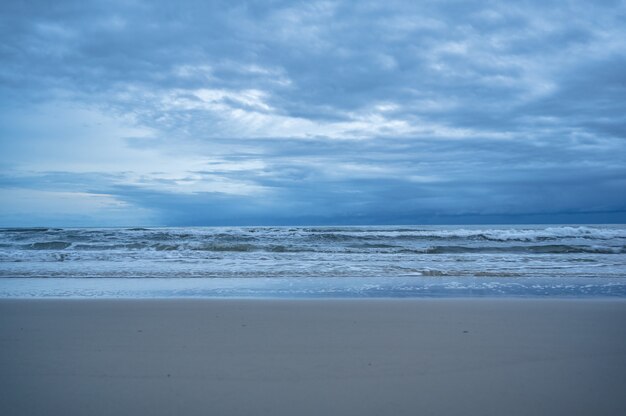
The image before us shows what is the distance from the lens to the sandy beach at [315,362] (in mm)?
3297

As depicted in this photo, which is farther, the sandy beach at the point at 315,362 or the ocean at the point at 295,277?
the ocean at the point at 295,277

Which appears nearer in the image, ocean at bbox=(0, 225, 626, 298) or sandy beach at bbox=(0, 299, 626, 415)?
sandy beach at bbox=(0, 299, 626, 415)

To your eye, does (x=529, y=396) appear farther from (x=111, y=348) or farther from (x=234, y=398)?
(x=111, y=348)

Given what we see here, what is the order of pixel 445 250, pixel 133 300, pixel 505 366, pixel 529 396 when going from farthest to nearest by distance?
pixel 445 250 < pixel 133 300 < pixel 505 366 < pixel 529 396

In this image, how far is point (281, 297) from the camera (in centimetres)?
845

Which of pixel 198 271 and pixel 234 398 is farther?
pixel 198 271

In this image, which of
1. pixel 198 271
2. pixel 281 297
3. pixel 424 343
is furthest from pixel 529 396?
pixel 198 271

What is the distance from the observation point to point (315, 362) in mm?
4207

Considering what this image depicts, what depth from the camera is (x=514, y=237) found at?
2989 centimetres

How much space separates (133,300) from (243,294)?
Answer: 2.11 meters

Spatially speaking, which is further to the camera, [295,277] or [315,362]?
[295,277]

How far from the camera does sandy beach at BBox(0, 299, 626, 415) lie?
3.30 meters

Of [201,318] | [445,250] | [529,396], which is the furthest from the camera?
[445,250]

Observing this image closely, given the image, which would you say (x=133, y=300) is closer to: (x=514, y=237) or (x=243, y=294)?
(x=243, y=294)
